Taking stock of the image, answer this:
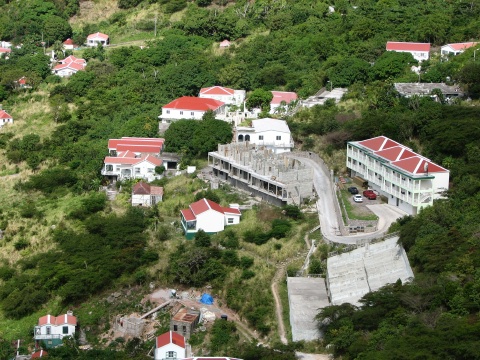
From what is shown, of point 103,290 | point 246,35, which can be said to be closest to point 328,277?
point 103,290

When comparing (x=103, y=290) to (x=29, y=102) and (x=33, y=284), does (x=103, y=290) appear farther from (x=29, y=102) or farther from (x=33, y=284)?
(x=29, y=102)

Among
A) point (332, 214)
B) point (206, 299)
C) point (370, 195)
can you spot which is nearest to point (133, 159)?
point (332, 214)

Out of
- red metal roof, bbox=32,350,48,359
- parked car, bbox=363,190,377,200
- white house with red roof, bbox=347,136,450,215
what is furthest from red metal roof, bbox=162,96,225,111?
red metal roof, bbox=32,350,48,359

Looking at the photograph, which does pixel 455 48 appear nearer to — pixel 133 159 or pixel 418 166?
pixel 418 166

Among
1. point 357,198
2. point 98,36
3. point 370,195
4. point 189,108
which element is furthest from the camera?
point 98,36

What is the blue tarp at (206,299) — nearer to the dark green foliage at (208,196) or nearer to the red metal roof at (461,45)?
the dark green foliage at (208,196)
